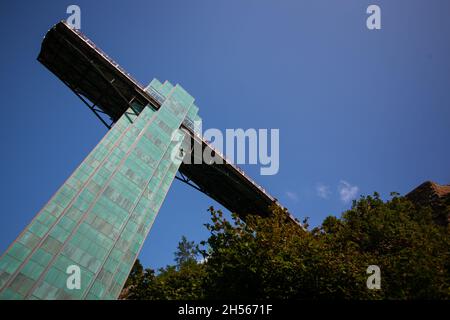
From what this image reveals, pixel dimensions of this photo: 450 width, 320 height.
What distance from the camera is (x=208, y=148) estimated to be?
40375 millimetres

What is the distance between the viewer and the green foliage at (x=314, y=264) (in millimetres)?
Result: 13594

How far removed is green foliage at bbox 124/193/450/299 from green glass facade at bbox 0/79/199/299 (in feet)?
20.2

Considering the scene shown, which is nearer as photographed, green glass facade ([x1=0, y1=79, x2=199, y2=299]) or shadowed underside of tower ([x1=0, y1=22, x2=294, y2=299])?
green glass facade ([x1=0, y1=79, x2=199, y2=299])

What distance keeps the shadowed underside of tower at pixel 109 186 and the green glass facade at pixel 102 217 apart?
0.07 m

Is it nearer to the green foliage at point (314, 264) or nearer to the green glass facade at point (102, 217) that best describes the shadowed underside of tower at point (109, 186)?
the green glass facade at point (102, 217)

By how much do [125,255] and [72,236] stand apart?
5160 mm

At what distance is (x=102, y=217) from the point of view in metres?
27.0

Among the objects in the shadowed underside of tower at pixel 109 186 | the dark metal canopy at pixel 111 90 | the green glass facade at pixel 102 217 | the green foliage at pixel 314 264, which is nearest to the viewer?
the green foliage at pixel 314 264

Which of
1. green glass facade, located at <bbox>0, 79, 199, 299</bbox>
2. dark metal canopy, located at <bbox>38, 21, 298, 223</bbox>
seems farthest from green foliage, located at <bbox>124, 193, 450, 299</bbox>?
dark metal canopy, located at <bbox>38, 21, 298, 223</bbox>

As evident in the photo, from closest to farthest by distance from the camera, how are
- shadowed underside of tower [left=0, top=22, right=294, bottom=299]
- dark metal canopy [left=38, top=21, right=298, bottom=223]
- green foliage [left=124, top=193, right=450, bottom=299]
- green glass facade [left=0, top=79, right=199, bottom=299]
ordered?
green foliage [left=124, top=193, right=450, bottom=299]
green glass facade [left=0, top=79, right=199, bottom=299]
shadowed underside of tower [left=0, top=22, right=294, bottom=299]
dark metal canopy [left=38, top=21, right=298, bottom=223]

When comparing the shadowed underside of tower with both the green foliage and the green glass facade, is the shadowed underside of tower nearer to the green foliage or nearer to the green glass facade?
the green glass facade

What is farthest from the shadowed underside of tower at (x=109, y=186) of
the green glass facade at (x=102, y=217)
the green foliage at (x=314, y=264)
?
the green foliage at (x=314, y=264)

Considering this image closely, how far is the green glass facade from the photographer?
21453 millimetres
